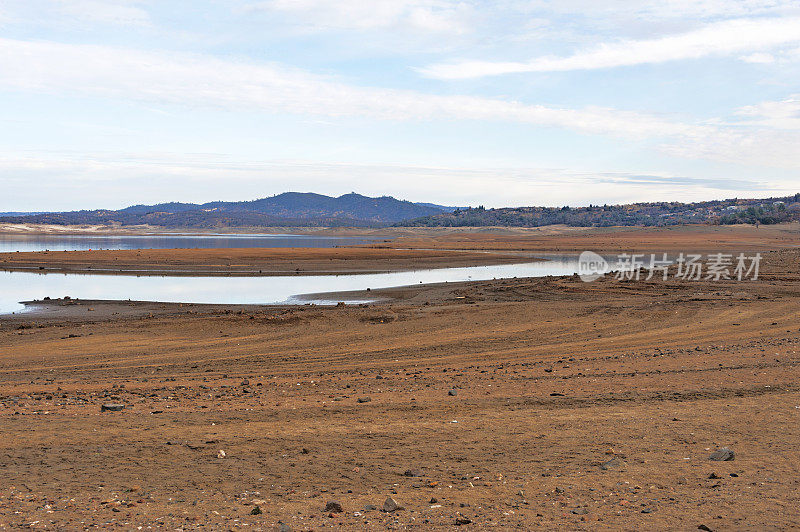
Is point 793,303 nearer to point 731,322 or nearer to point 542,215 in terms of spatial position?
point 731,322

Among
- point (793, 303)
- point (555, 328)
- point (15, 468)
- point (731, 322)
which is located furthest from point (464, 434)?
point (793, 303)

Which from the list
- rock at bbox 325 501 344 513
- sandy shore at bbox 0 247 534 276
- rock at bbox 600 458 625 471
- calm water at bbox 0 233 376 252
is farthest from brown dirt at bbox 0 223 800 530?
calm water at bbox 0 233 376 252

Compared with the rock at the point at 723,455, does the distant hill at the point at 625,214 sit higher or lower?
higher

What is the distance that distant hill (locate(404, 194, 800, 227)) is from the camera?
146837mm

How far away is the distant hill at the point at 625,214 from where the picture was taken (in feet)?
482

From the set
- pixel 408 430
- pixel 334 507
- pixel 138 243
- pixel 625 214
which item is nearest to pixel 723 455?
pixel 408 430

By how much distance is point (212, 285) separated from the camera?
34.4 metres

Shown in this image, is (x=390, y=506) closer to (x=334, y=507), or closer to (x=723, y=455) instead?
(x=334, y=507)

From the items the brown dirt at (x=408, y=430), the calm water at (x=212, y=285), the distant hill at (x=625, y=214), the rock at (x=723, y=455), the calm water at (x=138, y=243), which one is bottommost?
the calm water at (x=212, y=285)

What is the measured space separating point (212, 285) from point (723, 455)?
3030cm

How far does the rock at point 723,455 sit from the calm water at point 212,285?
808 inches

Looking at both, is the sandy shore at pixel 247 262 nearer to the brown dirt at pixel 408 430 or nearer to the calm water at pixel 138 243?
the calm water at pixel 138 243

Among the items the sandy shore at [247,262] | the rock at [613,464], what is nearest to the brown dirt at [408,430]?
the rock at [613,464]

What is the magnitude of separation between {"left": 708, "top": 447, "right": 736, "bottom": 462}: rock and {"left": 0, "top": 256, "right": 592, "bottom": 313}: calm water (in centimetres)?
2053
